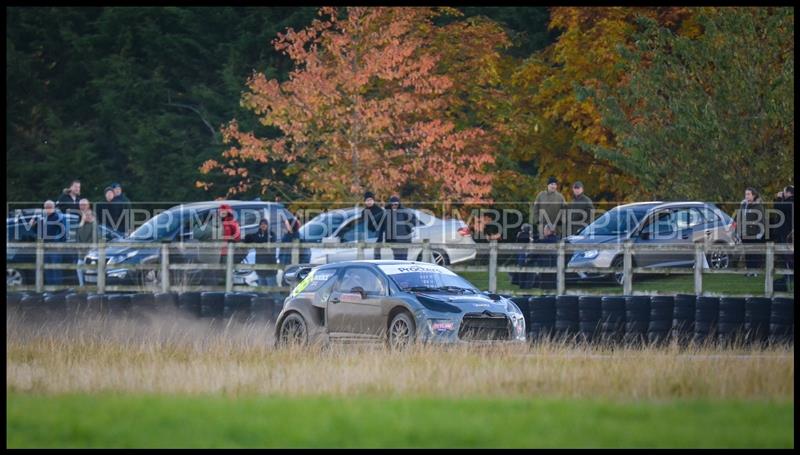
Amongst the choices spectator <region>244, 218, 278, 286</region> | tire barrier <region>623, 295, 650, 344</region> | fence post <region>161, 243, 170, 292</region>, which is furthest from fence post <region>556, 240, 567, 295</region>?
fence post <region>161, 243, 170, 292</region>

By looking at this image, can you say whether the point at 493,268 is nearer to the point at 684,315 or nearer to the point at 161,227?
the point at 684,315

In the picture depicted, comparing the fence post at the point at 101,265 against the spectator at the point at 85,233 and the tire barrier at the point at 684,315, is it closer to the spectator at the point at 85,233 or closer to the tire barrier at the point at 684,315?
the spectator at the point at 85,233

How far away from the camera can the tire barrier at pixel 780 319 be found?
19.1 metres

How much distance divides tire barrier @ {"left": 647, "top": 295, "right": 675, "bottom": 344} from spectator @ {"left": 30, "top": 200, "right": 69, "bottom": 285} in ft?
38.5

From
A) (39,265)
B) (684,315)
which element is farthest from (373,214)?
(684,315)

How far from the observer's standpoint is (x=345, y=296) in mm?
18391

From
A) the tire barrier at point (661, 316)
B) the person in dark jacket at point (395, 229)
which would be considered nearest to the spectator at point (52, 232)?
the person in dark jacket at point (395, 229)

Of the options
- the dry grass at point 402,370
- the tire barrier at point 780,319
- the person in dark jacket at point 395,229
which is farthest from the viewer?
the person in dark jacket at point 395,229

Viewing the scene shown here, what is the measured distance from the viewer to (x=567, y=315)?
1994cm

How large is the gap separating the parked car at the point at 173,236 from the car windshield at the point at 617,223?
220 inches

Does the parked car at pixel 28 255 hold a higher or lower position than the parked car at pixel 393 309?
higher

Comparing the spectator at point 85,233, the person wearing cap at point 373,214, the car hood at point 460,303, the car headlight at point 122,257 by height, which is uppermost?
the person wearing cap at point 373,214

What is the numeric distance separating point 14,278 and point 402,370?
1496 centimetres

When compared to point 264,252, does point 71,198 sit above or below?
above
